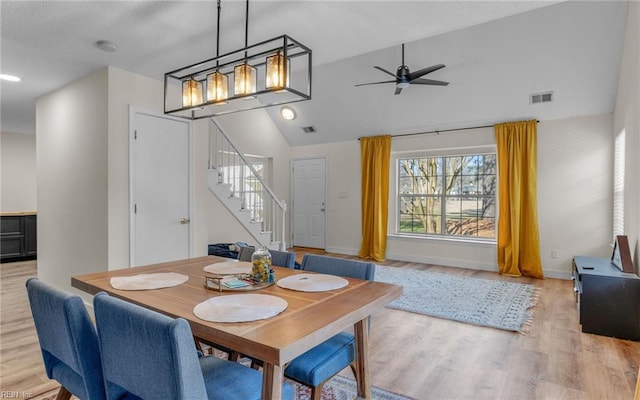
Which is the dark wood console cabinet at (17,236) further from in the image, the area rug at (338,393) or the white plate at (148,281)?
the white plate at (148,281)

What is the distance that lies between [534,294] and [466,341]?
76.2 inches

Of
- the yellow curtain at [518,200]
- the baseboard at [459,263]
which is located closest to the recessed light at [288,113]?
the baseboard at [459,263]

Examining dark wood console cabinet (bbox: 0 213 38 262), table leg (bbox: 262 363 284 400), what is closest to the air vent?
table leg (bbox: 262 363 284 400)

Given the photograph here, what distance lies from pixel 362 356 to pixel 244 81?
A: 164 centimetres

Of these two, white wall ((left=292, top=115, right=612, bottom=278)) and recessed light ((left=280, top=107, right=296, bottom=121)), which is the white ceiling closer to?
recessed light ((left=280, top=107, right=296, bottom=121))

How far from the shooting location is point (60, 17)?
239 centimetres

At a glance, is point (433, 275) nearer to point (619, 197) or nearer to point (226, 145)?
point (619, 197)

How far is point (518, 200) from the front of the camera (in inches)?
205

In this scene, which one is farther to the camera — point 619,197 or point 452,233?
point 452,233

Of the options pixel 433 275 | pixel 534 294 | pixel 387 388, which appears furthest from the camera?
pixel 433 275

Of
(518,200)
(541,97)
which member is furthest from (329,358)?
(541,97)

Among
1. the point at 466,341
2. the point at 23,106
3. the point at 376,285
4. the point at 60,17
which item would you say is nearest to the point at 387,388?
the point at 376,285

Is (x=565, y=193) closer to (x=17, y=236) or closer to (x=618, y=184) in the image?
(x=618, y=184)

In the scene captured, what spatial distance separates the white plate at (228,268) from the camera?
2.12 meters
